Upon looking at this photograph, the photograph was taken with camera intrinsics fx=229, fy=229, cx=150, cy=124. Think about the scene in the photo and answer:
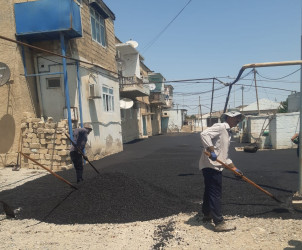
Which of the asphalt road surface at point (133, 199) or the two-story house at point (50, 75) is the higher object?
the two-story house at point (50, 75)

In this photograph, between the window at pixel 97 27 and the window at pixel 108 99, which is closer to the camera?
the window at pixel 97 27

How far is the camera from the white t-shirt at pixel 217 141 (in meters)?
3.37

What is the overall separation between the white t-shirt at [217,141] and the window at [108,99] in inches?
338

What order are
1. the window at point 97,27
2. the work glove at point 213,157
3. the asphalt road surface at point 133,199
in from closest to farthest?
the work glove at point 213,157
the asphalt road surface at point 133,199
the window at point 97,27

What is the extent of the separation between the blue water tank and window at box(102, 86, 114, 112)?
375 centimetres

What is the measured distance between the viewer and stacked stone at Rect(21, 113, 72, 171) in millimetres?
7914

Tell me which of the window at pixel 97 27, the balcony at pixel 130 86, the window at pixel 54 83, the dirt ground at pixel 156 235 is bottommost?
the dirt ground at pixel 156 235

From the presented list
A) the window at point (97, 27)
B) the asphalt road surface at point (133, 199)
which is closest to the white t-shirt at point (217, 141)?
the asphalt road surface at point (133, 199)

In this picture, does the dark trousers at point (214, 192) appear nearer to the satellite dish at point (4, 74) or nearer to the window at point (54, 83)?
the satellite dish at point (4, 74)

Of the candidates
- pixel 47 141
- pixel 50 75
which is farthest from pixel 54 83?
pixel 47 141

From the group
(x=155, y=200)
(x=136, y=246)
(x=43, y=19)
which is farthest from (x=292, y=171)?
(x=43, y=19)

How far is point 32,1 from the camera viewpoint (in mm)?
7977

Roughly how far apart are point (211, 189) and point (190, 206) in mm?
1083

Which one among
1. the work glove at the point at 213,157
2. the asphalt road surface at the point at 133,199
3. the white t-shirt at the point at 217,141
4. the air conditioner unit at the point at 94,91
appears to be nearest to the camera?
the work glove at the point at 213,157
